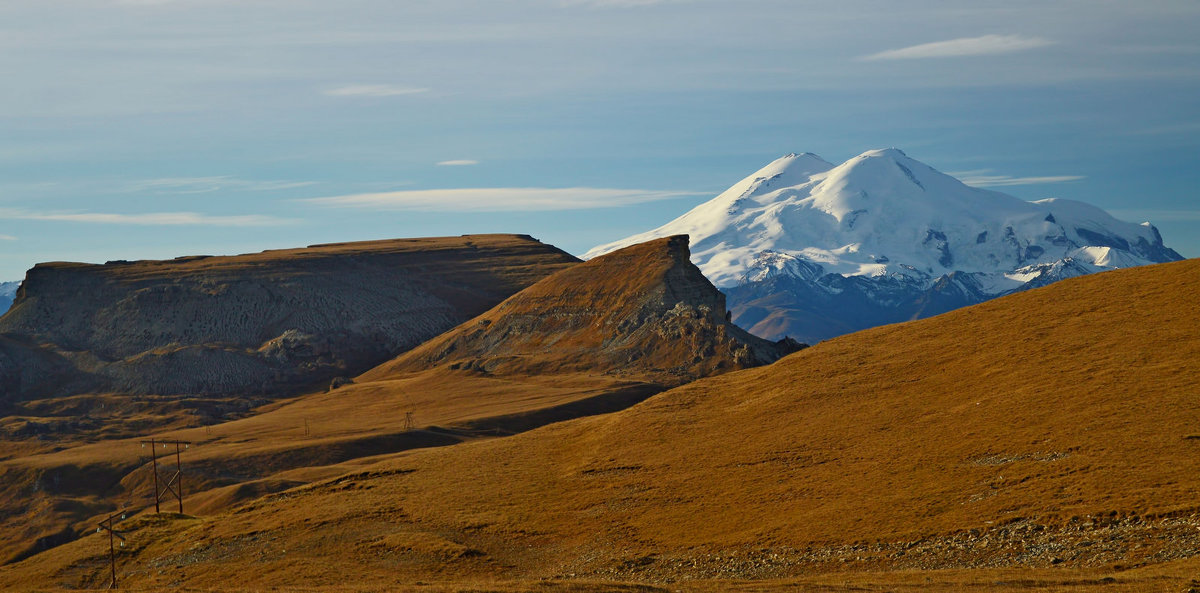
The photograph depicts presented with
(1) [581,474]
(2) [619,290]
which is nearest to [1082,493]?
(1) [581,474]

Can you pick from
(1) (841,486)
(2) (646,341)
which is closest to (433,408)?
(2) (646,341)

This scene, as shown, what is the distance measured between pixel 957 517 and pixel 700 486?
21339 millimetres

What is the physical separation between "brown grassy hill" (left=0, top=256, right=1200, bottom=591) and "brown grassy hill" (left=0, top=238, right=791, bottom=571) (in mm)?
35806

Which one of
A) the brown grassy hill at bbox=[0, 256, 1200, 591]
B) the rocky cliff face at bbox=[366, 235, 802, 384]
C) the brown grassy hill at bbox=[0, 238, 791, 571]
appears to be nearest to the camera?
the brown grassy hill at bbox=[0, 256, 1200, 591]

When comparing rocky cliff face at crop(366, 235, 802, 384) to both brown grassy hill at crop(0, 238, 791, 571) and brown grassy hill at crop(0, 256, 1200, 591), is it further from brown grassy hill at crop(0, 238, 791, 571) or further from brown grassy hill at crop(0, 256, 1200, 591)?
brown grassy hill at crop(0, 256, 1200, 591)

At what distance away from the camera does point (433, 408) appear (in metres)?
162

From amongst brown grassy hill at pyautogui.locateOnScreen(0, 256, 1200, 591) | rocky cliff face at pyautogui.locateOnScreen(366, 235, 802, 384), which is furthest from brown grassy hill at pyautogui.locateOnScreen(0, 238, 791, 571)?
brown grassy hill at pyautogui.locateOnScreen(0, 256, 1200, 591)

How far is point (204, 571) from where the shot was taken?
73375mm

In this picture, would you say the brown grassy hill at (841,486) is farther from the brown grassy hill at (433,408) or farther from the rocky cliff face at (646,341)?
the rocky cliff face at (646,341)

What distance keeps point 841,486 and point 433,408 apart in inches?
4081

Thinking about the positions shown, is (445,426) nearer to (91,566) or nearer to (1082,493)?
(91,566)

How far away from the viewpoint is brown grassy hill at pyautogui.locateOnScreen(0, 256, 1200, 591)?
51.1 m

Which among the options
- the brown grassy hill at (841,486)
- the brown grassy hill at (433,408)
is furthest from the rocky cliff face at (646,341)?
the brown grassy hill at (841,486)

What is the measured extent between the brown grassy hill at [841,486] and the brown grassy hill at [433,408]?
35806 millimetres
